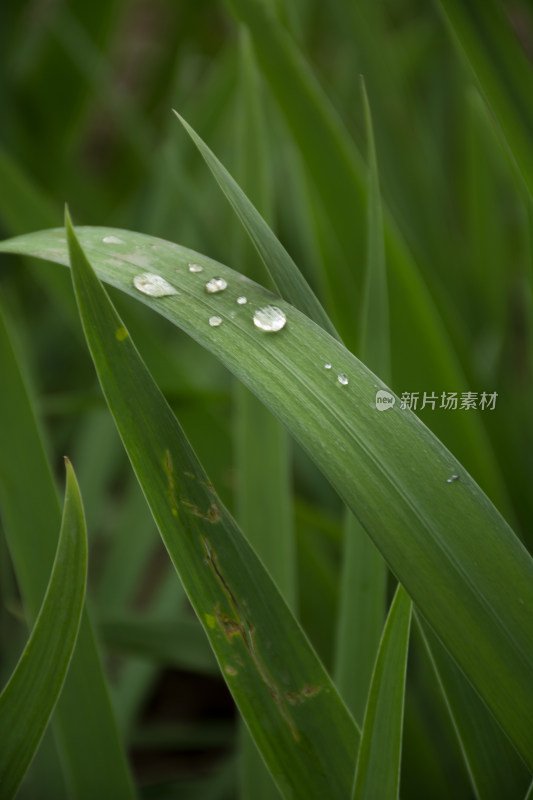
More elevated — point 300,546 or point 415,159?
point 415,159

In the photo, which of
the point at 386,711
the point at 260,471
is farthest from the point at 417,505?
the point at 260,471

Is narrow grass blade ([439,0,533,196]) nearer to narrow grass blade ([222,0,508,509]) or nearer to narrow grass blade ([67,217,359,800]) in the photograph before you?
narrow grass blade ([222,0,508,509])

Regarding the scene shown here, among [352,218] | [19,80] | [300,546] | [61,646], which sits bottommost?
[300,546]

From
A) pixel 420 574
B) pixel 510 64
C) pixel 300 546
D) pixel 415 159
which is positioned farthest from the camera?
pixel 415 159

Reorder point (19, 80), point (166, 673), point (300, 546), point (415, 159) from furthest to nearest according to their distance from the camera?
1. point (19, 80)
2. point (166, 673)
3. point (415, 159)
4. point (300, 546)

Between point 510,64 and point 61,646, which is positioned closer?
point 61,646

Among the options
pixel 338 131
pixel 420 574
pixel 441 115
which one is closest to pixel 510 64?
pixel 338 131

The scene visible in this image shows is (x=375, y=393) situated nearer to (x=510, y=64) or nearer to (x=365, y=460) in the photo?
(x=365, y=460)

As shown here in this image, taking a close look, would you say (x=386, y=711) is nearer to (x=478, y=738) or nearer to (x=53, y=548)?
(x=478, y=738)
